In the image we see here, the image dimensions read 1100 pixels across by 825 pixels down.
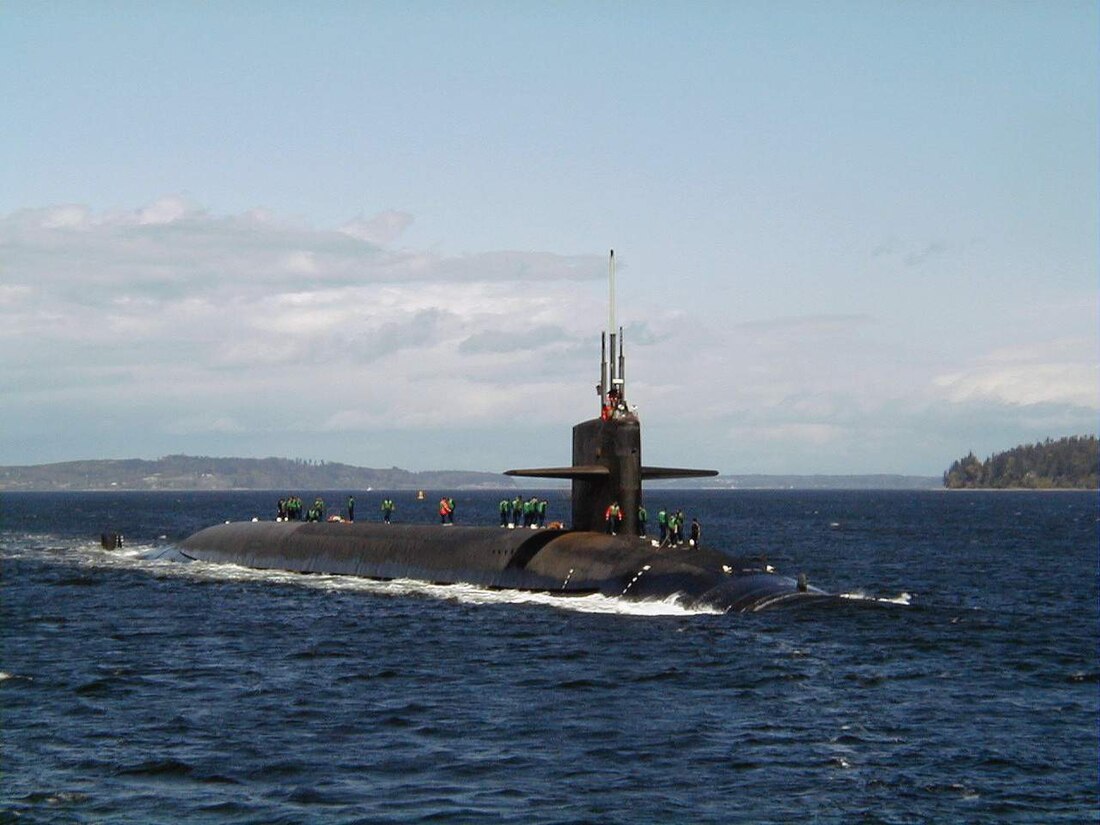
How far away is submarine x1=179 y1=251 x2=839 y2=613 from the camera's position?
37.1 meters

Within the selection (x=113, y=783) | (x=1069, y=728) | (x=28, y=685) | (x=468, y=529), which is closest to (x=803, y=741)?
(x=1069, y=728)

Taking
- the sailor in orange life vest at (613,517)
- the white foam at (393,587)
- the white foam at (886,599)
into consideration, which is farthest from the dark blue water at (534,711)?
the sailor in orange life vest at (613,517)

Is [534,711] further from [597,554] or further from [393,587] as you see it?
[393,587]

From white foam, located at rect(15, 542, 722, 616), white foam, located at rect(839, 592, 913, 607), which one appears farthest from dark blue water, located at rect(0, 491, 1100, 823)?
white foam, located at rect(839, 592, 913, 607)

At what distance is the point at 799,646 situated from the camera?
30.7 metres

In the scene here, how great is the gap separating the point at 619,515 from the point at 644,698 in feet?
54.5

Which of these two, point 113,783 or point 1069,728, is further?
point 1069,728

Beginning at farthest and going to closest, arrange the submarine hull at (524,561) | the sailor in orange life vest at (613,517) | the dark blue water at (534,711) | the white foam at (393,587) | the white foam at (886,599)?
the sailor in orange life vest at (613,517), the white foam at (886,599), the submarine hull at (524,561), the white foam at (393,587), the dark blue water at (534,711)

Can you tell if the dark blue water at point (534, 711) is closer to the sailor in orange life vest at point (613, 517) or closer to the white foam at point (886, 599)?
the white foam at point (886, 599)

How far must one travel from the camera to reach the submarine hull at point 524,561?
121 ft

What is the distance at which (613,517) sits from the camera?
136 feet

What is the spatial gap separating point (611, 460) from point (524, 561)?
4398mm

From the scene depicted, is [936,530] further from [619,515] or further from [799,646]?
[799,646]

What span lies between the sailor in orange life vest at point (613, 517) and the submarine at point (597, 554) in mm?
121
